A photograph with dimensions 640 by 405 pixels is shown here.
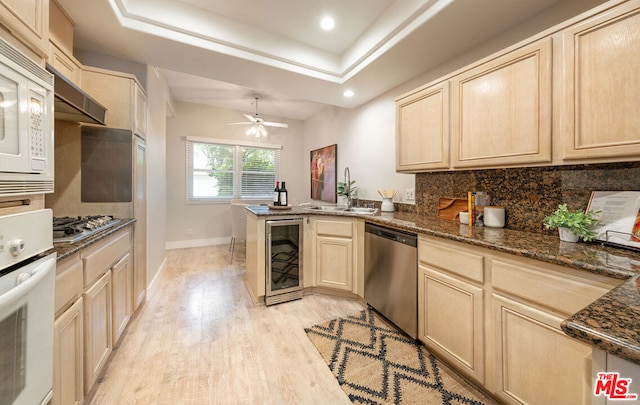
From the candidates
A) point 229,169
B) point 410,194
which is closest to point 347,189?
point 410,194

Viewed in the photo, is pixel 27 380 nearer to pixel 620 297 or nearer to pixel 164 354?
pixel 164 354

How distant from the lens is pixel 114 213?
1.98m

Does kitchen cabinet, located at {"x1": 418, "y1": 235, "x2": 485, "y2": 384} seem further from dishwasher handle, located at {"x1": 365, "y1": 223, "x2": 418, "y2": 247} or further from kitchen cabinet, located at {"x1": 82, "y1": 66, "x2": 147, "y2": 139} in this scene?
kitchen cabinet, located at {"x1": 82, "y1": 66, "x2": 147, "y2": 139}

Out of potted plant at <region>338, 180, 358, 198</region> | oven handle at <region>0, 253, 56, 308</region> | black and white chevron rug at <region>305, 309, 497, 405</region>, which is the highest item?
potted plant at <region>338, 180, 358, 198</region>

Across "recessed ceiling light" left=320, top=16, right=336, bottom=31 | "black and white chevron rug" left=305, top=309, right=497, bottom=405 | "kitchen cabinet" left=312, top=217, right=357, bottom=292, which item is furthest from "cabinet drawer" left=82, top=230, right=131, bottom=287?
"recessed ceiling light" left=320, top=16, right=336, bottom=31

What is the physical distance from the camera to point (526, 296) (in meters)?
1.16

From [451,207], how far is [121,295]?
2.78 metres

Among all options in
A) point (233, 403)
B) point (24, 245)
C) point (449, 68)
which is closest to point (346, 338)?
point (233, 403)

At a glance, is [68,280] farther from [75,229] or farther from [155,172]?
[155,172]

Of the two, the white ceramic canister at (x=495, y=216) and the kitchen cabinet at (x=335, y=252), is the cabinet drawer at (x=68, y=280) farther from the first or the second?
the white ceramic canister at (x=495, y=216)

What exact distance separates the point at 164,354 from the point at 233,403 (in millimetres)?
729

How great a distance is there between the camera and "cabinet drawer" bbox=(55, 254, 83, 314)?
1008mm

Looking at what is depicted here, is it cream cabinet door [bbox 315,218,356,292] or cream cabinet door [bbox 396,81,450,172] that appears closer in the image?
cream cabinet door [bbox 396,81,450,172]

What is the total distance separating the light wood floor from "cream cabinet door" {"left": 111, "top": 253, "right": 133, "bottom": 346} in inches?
7.2
